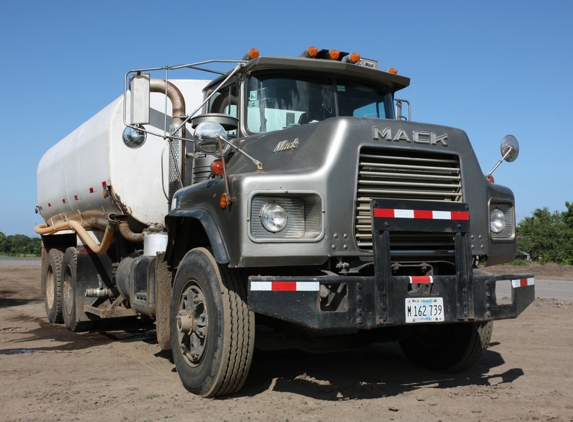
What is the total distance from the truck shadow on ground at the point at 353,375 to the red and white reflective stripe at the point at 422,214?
149cm

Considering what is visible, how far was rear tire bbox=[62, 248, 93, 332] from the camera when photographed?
9.45 metres

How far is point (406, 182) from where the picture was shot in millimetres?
4918

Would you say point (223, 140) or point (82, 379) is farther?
point (82, 379)

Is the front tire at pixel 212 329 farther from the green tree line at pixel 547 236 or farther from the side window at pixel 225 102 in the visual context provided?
the green tree line at pixel 547 236

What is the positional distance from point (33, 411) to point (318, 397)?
2151 mm

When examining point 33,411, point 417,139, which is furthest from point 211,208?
point 33,411

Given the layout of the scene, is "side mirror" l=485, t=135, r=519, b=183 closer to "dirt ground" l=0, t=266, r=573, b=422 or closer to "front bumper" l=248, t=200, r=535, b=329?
→ "front bumper" l=248, t=200, r=535, b=329

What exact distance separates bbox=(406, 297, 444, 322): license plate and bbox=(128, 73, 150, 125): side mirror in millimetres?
2822

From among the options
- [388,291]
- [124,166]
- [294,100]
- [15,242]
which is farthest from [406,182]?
[15,242]

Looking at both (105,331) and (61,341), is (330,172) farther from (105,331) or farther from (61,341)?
(105,331)

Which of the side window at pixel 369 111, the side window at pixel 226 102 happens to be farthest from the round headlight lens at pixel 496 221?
the side window at pixel 226 102

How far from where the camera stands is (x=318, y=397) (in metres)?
5.01

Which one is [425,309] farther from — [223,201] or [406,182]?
[223,201]

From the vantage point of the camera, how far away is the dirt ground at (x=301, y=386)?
4.60 meters
